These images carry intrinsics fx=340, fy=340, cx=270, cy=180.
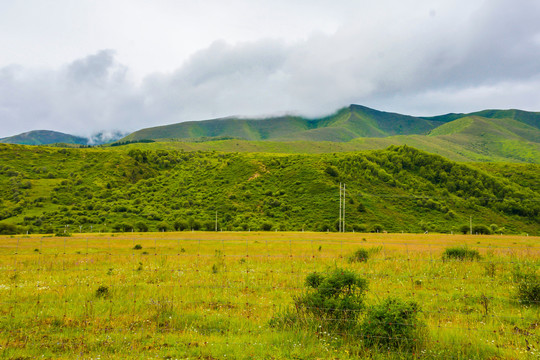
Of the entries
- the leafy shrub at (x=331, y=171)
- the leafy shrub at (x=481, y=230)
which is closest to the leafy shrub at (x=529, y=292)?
the leafy shrub at (x=481, y=230)

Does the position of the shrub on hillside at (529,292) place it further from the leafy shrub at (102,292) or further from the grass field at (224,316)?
the leafy shrub at (102,292)

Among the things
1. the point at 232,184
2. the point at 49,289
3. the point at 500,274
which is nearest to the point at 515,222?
the point at 232,184

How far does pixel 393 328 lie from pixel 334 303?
5.92 feet

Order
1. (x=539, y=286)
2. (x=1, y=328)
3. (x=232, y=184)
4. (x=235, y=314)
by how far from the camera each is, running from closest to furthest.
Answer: (x=1, y=328) → (x=235, y=314) → (x=539, y=286) → (x=232, y=184)

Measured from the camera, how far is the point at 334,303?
9.63 meters

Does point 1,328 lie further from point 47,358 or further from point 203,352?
point 203,352

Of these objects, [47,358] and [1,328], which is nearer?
[47,358]

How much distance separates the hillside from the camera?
103 meters

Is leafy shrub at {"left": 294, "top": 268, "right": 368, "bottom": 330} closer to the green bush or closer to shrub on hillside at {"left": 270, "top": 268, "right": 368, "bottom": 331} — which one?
shrub on hillside at {"left": 270, "top": 268, "right": 368, "bottom": 331}

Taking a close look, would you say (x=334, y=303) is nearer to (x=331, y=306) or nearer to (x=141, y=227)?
(x=331, y=306)

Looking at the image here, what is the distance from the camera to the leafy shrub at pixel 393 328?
817 centimetres

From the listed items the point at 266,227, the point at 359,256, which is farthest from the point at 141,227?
the point at 359,256

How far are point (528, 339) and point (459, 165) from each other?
152696mm

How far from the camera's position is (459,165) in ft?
468
